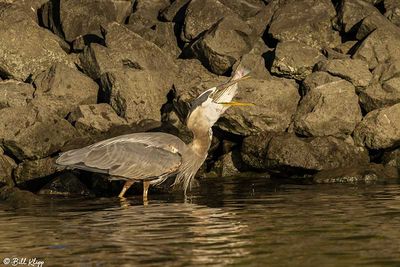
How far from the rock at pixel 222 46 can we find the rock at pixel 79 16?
3463 mm

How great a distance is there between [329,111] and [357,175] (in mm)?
2017

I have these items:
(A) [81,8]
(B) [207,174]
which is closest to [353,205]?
(B) [207,174]

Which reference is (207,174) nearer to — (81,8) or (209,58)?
(209,58)

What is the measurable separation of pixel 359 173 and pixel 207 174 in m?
3.42

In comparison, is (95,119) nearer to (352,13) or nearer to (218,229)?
(352,13)

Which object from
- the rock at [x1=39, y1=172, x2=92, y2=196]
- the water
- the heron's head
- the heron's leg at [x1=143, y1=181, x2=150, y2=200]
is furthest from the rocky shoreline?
the heron's head

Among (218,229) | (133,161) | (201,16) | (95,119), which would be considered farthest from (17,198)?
(201,16)

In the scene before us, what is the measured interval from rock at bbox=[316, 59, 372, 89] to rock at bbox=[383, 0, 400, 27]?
342 cm

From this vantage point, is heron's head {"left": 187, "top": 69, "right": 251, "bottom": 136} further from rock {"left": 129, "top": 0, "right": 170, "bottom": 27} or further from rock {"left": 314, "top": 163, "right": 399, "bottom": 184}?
rock {"left": 129, "top": 0, "right": 170, "bottom": 27}

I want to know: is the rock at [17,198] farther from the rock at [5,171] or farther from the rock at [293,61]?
the rock at [293,61]

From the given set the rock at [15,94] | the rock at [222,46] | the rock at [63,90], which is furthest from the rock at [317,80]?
the rock at [15,94]

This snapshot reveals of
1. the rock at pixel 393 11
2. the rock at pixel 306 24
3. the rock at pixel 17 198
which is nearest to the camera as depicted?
the rock at pixel 17 198

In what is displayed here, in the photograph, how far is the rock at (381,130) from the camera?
17.0 meters

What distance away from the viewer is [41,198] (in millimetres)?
14688
